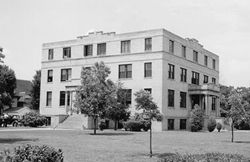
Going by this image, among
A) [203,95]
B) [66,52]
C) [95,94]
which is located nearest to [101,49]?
[66,52]

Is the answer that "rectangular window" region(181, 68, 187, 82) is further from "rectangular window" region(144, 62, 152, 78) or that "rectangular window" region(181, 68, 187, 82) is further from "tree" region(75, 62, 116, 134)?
"tree" region(75, 62, 116, 134)

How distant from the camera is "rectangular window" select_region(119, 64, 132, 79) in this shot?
172 ft

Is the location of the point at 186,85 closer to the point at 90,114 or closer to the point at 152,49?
the point at 152,49

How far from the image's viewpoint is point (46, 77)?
2411 inches

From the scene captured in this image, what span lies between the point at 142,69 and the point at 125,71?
2.94 meters

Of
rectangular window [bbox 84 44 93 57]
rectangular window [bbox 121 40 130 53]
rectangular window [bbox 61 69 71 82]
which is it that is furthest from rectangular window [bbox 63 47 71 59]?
rectangular window [bbox 121 40 130 53]

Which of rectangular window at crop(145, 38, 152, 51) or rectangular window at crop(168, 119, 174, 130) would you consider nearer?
rectangular window at crop(145, 38, 152, 51)

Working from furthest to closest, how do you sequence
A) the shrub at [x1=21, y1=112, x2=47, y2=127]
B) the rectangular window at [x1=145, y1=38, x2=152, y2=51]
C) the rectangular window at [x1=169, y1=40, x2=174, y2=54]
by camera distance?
the rectangular window at [x1=169, y1=40, x2=174, y2=54] → the rectangular window at [x1=145, y1=38, x2=152, y2=51] → the shrub at [x1=21, y1=112, x2=47, y2=127]

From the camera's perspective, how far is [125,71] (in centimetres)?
5297

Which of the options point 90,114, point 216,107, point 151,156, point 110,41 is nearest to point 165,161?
point 151,156

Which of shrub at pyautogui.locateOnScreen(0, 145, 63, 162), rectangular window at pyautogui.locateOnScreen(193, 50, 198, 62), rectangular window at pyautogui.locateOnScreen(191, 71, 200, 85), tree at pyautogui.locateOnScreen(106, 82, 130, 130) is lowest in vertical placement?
shrub at pyautogui.locateOnScreen(0, 145, 63, 162)

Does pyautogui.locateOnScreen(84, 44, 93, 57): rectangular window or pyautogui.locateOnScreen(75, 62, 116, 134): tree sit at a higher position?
pyautogui.locateOnScreen(84, 44, 93, 57): rectangular window

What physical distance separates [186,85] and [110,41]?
12630 millimetres

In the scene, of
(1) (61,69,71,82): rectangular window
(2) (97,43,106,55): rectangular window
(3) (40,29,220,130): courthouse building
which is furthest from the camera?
(1) (61,69,71,82): rectangular window
